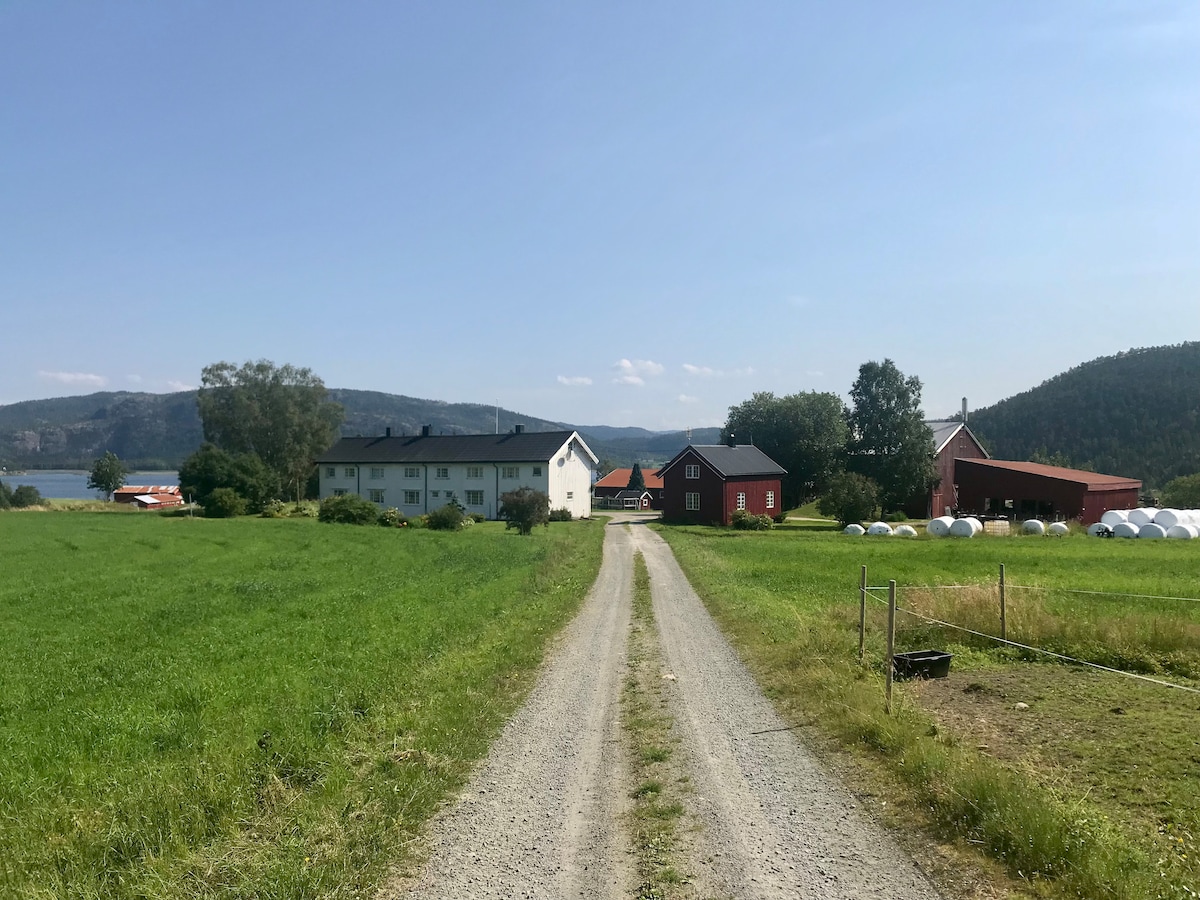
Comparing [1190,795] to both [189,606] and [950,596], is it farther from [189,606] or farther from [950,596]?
[189,606]

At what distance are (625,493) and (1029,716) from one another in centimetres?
8709

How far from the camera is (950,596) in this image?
17.0 meters

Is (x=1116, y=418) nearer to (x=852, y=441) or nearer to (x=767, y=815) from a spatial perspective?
(x=852, y=441)

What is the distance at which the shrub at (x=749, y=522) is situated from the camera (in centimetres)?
5372

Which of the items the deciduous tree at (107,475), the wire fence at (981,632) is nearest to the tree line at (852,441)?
the wire fence at (981,632)

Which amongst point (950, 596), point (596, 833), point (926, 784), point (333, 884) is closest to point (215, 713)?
point (333, 884)

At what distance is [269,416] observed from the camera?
258 feet

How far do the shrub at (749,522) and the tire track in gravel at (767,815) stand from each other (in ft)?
139

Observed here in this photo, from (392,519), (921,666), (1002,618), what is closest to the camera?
(921,666)

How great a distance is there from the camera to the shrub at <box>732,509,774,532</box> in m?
53.7

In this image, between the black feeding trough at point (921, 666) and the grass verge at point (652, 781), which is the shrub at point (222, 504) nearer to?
the grass verge at point (652, 781)

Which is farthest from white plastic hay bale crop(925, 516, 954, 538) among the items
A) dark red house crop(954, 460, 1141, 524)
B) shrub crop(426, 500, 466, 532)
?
shrub crop(426, 500, 466, 532)

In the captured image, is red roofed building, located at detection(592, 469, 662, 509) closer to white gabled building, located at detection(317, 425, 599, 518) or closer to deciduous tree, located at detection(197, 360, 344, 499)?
white gabled building, located at detection(317, 425, 599, 518)

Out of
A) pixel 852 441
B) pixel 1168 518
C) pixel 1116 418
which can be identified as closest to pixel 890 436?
pixel 852 441
